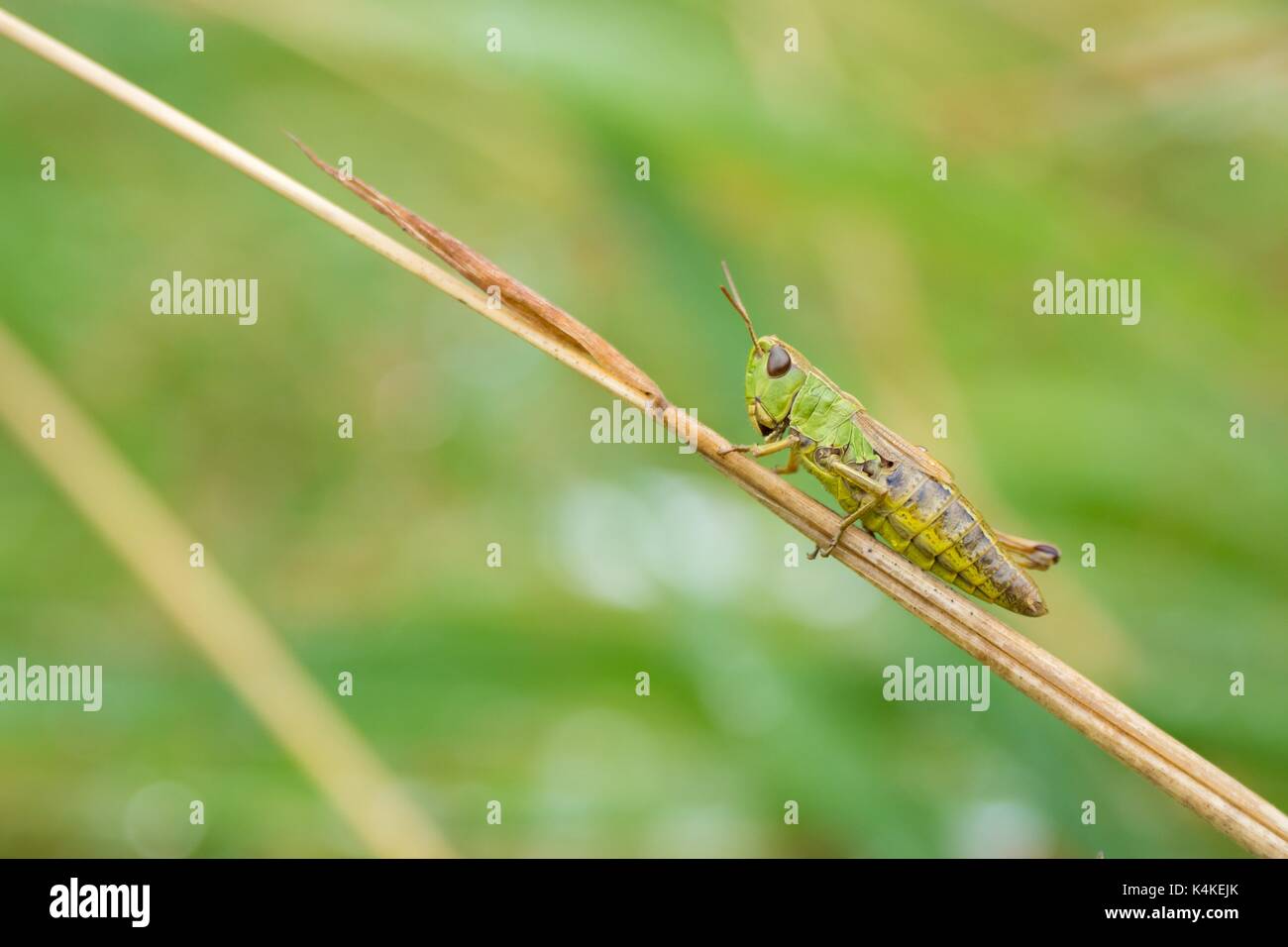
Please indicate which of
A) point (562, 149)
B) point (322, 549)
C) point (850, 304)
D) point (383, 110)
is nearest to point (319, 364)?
point (322, 549)

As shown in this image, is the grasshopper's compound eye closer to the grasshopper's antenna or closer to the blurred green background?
the grasshopper's antenna

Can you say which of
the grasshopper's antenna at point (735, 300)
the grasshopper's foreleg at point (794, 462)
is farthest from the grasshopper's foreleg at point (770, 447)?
the grasshopper's antenna at point (735, 300)

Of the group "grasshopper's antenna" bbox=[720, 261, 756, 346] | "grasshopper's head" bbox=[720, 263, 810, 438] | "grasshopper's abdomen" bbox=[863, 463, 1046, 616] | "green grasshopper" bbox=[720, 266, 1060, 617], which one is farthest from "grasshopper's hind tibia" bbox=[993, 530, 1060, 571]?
"grasshopper's antenna" bbox=[720, 261, 756, 346]

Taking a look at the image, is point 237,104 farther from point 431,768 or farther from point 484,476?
point 431,768

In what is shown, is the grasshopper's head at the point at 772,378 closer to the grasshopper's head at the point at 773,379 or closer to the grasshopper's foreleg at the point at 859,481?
the grasshopper's head at the point at 773,379

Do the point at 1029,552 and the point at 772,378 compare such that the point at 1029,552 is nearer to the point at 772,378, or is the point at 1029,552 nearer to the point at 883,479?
the point at 883,479

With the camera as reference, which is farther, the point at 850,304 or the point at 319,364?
the point at 319,364
